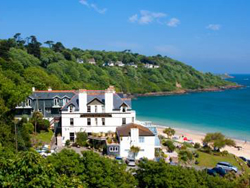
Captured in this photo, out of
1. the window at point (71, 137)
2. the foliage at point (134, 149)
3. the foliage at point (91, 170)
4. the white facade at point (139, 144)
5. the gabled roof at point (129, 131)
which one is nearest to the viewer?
the foliage at point (91, 170)

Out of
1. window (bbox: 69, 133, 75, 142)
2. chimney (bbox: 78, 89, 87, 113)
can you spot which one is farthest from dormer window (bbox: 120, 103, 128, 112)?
window (bbox: 69, 133, 75, 142)

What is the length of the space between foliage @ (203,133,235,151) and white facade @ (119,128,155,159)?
33.6 feet

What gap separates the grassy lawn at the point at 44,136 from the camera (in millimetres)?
30828

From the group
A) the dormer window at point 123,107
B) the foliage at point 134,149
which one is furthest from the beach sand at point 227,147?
the foliage at point 134,149

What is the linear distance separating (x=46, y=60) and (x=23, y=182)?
3459 inches

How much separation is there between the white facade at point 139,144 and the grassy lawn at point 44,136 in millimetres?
9349

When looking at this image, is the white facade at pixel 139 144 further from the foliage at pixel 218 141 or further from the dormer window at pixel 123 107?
the foliage at pixel 218 141

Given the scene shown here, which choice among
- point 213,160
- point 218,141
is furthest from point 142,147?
point 218,141

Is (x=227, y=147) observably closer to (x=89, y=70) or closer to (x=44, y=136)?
(x=44, y=136)

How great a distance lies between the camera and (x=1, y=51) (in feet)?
233

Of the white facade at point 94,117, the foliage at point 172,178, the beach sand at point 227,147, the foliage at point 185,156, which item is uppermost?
the white facade at point 94,117

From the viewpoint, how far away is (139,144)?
27.4 m

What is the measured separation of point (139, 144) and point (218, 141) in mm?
11721

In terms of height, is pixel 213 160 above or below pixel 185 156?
below
